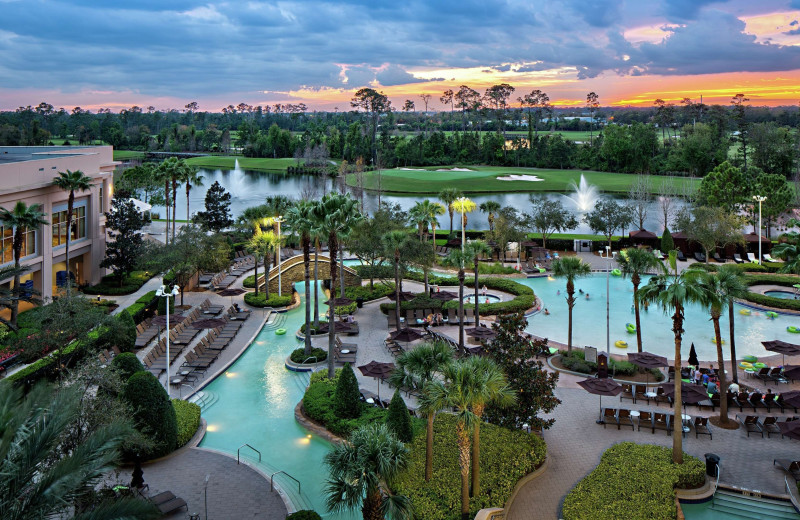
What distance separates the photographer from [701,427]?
78.0ft

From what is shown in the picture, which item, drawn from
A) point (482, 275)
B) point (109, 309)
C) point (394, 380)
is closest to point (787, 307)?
point (482, 275)

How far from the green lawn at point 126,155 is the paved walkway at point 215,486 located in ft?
549

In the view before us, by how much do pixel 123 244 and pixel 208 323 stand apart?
1381cm

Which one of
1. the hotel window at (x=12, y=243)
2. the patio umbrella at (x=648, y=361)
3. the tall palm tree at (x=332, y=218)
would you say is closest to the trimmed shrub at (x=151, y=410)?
the tall palm tree at (x=332, y=218)

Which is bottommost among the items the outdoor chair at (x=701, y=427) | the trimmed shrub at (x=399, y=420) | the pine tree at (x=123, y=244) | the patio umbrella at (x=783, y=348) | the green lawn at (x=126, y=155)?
the outdoor chair at (x=701, y=427)

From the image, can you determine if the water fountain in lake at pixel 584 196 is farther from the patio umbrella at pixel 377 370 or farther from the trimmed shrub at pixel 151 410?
the trimmed shrub at pixel 151 410

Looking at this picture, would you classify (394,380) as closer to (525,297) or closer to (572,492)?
(572,492)

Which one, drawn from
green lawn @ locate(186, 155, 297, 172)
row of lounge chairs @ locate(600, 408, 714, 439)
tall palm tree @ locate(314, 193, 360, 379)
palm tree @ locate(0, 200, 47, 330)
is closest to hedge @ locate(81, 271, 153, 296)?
palm tree @ locate(0, 200, 47, 330)

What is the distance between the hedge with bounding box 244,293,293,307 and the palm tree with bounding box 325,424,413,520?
26.9 m

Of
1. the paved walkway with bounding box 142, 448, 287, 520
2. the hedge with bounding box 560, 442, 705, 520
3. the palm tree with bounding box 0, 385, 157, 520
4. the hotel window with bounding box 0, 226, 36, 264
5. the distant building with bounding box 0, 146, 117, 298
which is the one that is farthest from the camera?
the distant building with bounding box 0, 146, 117, 298

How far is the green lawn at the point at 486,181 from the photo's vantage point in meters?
116

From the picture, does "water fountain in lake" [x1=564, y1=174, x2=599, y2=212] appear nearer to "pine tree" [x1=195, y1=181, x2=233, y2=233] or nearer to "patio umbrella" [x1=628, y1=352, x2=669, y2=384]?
"pine tree" [x1=195, y1=181, x2=233, y2=233]

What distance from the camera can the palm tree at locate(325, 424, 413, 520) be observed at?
50.2 ft

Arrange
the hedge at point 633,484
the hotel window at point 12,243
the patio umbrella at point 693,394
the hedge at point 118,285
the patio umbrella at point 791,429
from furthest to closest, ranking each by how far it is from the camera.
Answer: the hedge at point 118,285
the hotel window at point 12,243
the patio umbrella at point 693,394
the patio umbrella at point 791,429
the hedge at point 633,484
